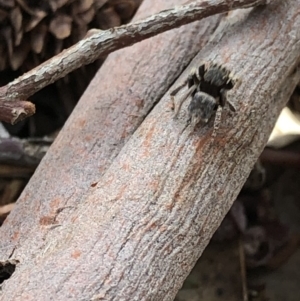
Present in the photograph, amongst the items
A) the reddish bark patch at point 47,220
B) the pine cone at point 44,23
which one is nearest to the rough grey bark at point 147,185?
the reddish bark patch at point 47,220

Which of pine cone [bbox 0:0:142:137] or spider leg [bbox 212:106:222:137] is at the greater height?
pine cone [bbox 0:0:142:137]

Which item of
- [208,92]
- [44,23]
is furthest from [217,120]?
[44,23]

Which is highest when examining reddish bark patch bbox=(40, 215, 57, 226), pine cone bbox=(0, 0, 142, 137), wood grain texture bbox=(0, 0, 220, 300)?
pine cone bbox=(0, 0, 142, 137)

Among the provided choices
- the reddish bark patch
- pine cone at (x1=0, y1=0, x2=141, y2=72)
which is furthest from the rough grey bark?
pine cone at (x1=0, y1=0, x2=141, y2=72)

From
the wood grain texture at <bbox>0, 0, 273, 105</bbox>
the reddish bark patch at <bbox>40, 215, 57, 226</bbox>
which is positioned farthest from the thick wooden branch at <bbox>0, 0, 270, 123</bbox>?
the reddish bark patch at <bbox>40, 215, 57, 226</bbox>

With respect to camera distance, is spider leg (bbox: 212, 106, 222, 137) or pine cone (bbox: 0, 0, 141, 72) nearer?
spider leg (bbox: 212, 106, 222, 137)

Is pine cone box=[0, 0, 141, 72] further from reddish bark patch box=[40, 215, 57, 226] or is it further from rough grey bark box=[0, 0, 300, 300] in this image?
reddish bark patch box=[40, 215, 57, 226]

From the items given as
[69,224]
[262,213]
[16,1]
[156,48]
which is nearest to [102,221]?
[69,224]
